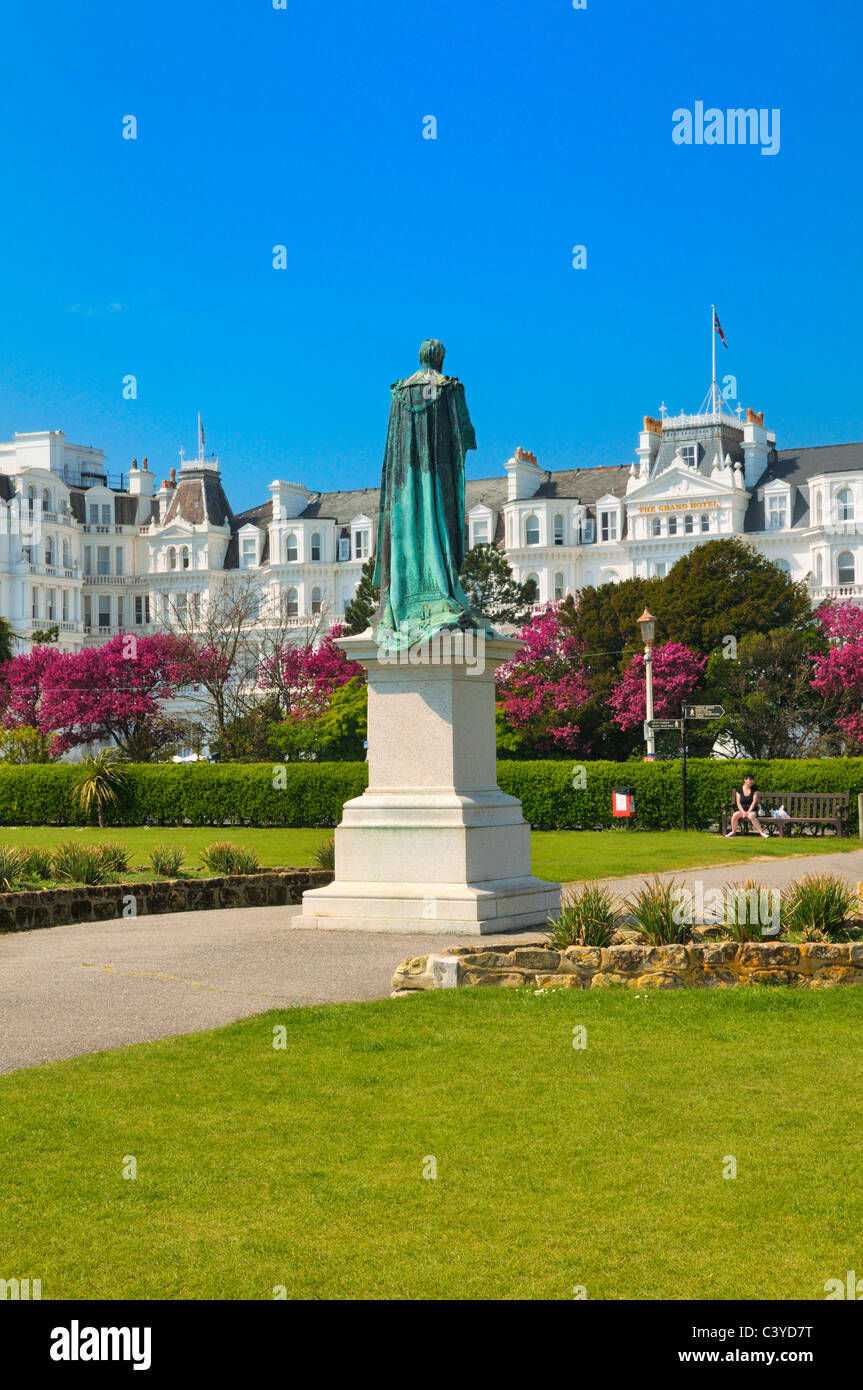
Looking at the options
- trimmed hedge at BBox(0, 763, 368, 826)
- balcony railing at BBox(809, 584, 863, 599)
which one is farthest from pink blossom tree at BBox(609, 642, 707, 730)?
balcony railing at BBox(809, 584, 863, 599)

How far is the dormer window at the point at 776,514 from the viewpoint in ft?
292

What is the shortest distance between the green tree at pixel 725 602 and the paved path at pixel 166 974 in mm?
43579

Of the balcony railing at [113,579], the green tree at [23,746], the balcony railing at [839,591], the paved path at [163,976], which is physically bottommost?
the paved path at [163,976]

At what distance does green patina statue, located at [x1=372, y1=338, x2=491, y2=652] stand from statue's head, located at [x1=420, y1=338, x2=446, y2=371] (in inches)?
2.9

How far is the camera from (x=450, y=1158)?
22.4ft

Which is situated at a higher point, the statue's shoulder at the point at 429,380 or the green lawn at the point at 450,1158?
the statue's shoulder at the point at 429,380

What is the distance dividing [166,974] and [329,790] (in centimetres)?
2563

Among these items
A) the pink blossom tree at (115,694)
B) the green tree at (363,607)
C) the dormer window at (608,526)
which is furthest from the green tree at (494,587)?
the pink blossom tree at (115,694)

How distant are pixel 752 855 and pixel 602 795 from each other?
1041cm

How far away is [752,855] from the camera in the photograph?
86.7 feet

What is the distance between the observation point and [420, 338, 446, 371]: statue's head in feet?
53.5

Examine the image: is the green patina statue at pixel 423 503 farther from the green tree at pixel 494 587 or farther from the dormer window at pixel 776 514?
the dormer window at pixel 776 514
